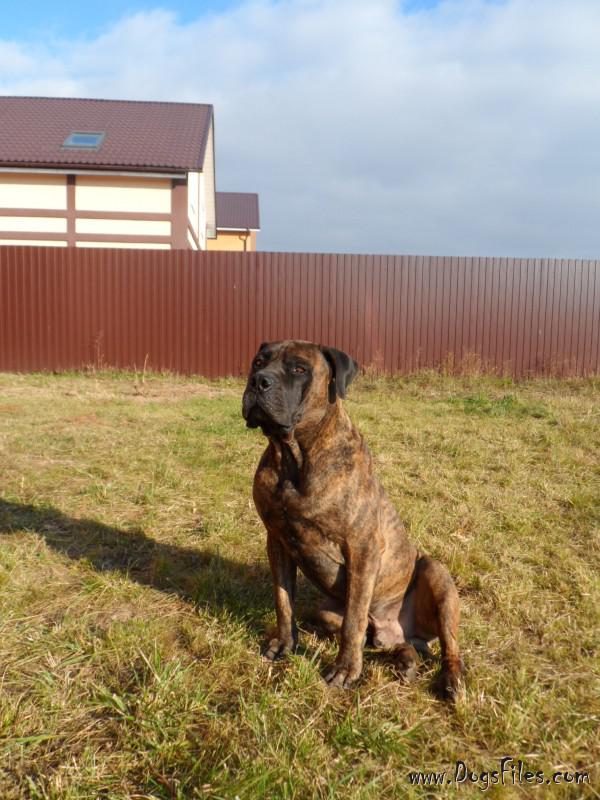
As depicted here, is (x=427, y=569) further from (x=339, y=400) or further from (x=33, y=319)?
(x=33, y=319)

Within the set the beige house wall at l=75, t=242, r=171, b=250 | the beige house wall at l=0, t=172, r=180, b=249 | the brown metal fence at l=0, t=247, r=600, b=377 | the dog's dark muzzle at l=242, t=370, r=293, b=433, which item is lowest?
the dog's dark muzzle at l=242, t=370, r=293, b=433

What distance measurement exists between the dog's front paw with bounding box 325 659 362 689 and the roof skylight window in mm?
14322

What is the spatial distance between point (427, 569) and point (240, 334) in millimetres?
7879

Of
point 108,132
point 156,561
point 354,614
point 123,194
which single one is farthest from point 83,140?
point 354,614

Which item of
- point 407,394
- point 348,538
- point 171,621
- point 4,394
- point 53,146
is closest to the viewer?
point 348,538

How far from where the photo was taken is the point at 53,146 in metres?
13.6

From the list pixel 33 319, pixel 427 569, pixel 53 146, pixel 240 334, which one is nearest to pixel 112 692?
pixel 427 569

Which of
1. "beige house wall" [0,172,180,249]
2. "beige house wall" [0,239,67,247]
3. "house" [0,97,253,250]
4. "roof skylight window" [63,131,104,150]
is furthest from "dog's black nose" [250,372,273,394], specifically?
"roof skylight window" [63,131,104,150]

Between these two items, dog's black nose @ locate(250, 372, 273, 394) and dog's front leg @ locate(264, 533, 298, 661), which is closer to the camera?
dog's black nose @ locate(250, 372, 273, 394)

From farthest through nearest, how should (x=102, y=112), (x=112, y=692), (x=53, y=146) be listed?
1. (x=102, y=112)
2. (x=53, y=146)
3. (x=112, y=692)

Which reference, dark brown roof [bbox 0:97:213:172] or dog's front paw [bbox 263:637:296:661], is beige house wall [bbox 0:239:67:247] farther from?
dog's front paw [bbox 263:637:296:661]

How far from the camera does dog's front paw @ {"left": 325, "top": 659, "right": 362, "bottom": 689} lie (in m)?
2.12

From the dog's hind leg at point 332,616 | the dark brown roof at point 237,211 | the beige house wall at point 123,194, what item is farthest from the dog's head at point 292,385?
the dark brown roof at point 237,211

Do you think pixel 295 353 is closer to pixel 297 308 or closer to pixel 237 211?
pixel 297 308
